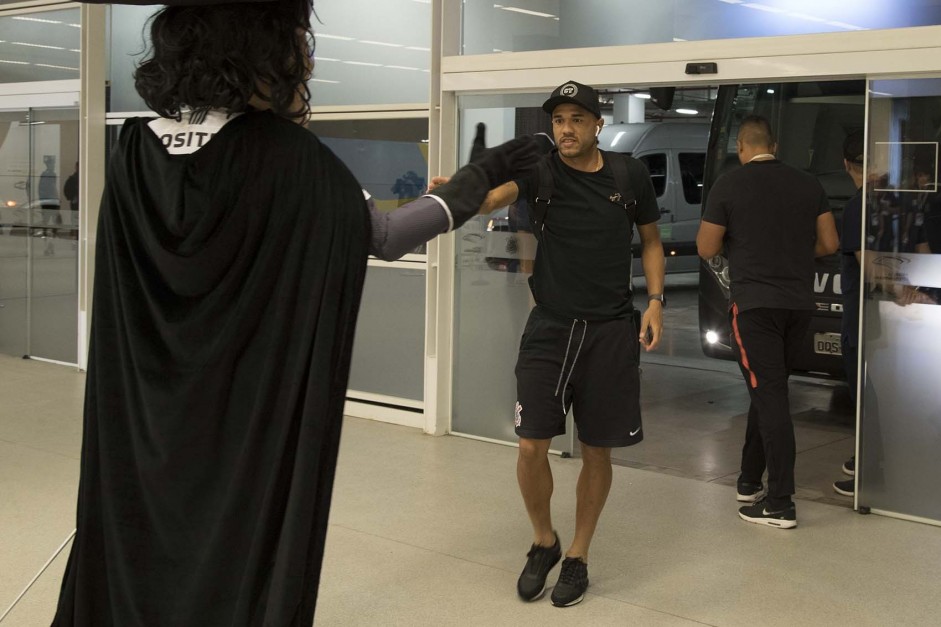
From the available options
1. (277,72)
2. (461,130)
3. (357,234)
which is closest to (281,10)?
(277,72)

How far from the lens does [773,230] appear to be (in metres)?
5.04

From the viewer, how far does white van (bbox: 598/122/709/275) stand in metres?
13.8

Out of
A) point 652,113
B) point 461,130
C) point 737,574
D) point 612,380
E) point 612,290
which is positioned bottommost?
point 737,574

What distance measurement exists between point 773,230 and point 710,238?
298mm

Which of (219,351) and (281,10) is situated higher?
(281,10)

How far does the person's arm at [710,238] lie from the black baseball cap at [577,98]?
1.30 metres

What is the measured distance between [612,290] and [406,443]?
2.81 meters

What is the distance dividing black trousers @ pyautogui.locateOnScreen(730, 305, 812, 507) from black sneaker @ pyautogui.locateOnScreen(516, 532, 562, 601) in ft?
4.48

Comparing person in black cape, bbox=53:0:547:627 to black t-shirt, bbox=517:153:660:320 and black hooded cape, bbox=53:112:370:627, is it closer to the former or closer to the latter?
black hooded cape, bbox=53:112:370:627

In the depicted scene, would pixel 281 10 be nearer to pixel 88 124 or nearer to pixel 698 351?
pixel 88 124

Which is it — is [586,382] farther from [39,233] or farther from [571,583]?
[39,233]

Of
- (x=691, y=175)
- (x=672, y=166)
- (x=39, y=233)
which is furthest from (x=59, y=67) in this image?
(x=691, y=175)

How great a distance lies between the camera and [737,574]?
14.4ft

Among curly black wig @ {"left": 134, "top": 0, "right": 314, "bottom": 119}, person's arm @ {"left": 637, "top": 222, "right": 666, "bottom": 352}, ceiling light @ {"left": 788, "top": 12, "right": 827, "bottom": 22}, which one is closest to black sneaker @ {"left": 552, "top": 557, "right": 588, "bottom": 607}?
person's arm @ {"left": 637, "top": 222, "right": 666, "bottom": 352}
